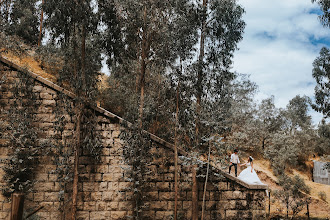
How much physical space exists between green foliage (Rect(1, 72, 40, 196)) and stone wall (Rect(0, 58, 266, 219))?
0.62ft

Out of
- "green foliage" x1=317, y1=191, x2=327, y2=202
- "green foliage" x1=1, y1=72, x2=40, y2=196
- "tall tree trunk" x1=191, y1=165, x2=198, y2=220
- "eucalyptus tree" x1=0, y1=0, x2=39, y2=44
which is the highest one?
"eucalyptus tree" x1=0, y1=0, x2=39, y2=44

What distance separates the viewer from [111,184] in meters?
8.17

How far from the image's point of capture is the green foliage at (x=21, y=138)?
7820 millimetres

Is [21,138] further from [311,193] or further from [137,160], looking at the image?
[311,193]

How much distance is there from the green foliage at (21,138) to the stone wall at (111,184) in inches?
7.4

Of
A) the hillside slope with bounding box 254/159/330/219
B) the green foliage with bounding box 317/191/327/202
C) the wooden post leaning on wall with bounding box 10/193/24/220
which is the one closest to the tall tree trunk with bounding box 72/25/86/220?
the wooden post leaning on wall with bounding box 10/193/24/220

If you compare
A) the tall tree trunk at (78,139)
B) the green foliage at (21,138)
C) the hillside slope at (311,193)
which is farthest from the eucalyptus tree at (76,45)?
the hillside slope at (311,193)

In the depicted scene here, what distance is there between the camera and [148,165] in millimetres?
8195

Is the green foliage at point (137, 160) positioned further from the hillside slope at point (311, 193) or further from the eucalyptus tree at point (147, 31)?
the hillside slope at point (311, 193)

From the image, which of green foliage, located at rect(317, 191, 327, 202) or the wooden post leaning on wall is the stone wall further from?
green foliage, located at rect(317, 191, 327, 202)

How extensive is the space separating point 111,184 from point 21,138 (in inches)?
117

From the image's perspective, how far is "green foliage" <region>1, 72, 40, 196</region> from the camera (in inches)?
308

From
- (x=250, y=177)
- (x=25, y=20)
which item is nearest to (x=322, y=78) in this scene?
(x=250, y=177)

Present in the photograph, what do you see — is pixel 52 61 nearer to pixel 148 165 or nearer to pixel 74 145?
pixel 74 145
